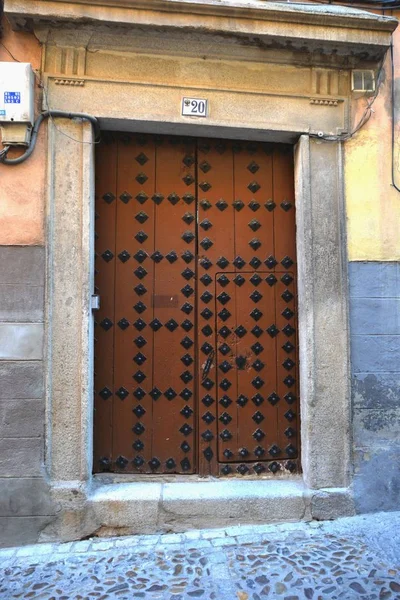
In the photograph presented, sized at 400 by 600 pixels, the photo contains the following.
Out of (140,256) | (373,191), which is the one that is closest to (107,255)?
(140,256)

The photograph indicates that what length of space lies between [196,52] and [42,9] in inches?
43.4

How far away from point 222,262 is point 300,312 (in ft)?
2.44

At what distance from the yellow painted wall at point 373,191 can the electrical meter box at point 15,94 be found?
2416mm

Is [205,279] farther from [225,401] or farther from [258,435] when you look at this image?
[258,435]

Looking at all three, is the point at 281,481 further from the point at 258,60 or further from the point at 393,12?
the point at 393,12

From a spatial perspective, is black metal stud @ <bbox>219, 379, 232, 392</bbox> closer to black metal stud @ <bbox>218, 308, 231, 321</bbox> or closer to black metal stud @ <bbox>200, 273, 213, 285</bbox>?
black metal stud @ <bbox>218, 308, 231, 321</bbox>

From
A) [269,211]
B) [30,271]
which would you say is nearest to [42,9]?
[30,271]

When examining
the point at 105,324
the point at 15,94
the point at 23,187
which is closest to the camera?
the point at 15,94

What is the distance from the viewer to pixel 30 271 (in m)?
3.15

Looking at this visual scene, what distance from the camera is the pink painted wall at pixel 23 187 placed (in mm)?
3160

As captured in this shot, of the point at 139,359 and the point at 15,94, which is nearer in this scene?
the point at 15,94

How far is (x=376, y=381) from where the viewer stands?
11.2 feet

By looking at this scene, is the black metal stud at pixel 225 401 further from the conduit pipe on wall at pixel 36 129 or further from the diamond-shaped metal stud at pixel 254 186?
the conduit pipe on wall at pixel 36 129

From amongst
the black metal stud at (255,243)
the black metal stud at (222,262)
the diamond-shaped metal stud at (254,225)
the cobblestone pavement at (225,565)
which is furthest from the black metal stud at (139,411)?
the diamond-shaped metal stud at (254,225)
